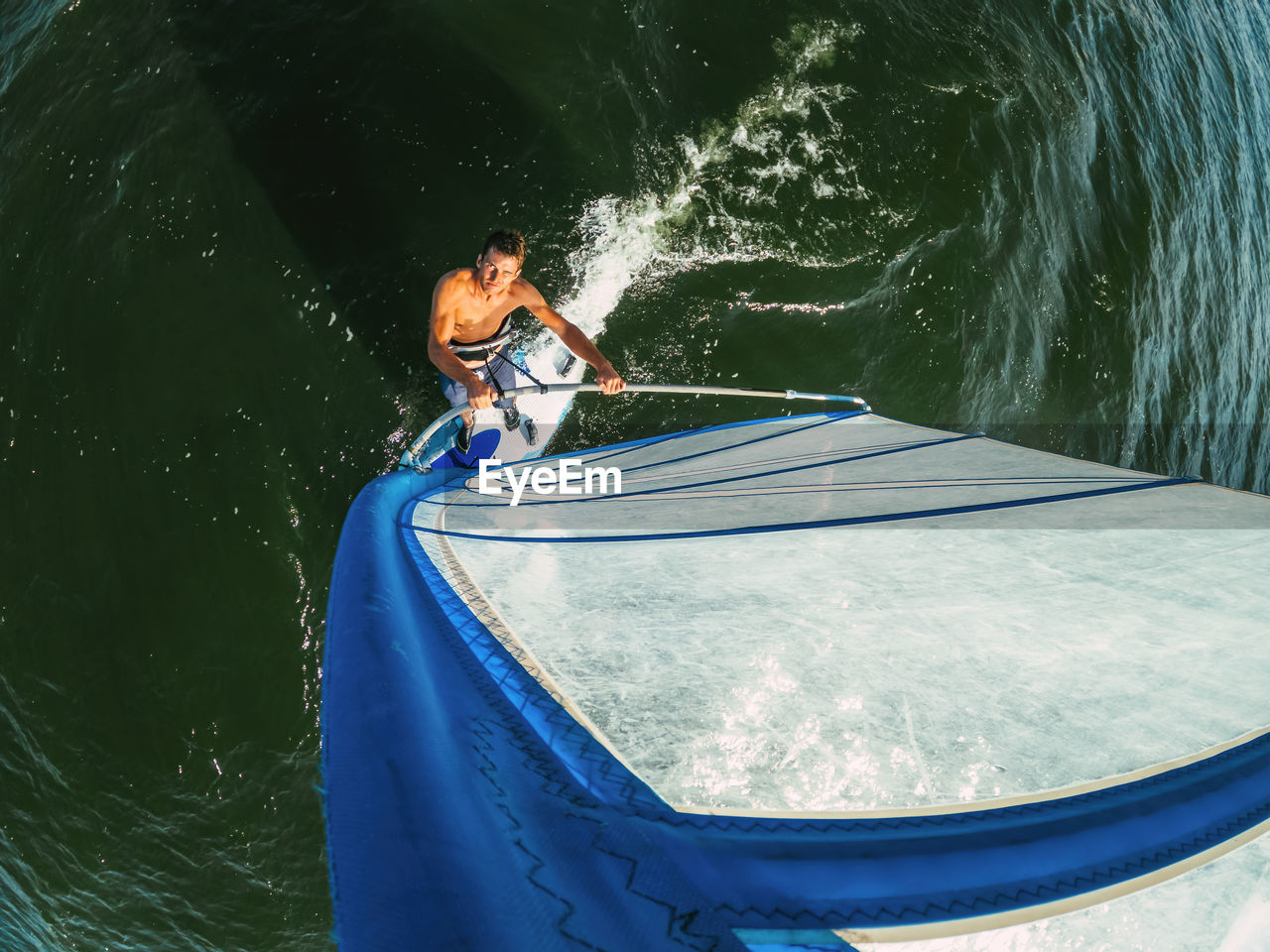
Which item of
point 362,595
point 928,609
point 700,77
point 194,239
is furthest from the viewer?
point 700,77

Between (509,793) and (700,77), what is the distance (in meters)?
7.12

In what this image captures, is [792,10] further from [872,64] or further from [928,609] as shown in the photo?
[928,609]

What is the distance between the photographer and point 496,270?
518cm

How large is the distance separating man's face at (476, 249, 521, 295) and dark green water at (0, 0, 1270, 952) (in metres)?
1.73

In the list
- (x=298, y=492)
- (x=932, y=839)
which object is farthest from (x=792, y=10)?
(x=932, y=839)

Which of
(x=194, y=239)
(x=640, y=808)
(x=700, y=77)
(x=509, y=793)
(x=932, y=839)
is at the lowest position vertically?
(x=932, y=839)

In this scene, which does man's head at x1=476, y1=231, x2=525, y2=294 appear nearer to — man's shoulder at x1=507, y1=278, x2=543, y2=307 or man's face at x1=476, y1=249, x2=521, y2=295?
man's face at x1=476, y1=249, x2=521, y2=295

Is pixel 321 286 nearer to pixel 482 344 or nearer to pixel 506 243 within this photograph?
pixel 482 344

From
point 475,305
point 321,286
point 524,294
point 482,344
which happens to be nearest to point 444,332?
point 475,305

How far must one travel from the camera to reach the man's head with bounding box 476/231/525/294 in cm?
501

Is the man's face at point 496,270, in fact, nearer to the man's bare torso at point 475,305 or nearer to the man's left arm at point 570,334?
the man's bare torso at point 475,305

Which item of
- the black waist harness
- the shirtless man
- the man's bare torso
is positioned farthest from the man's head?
the black waist harness

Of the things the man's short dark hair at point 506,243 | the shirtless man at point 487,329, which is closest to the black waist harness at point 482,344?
the shirtless man at point 487,329

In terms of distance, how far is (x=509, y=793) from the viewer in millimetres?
1880
